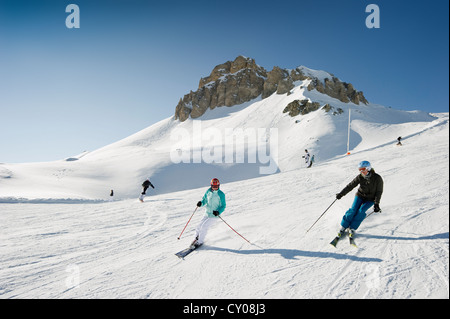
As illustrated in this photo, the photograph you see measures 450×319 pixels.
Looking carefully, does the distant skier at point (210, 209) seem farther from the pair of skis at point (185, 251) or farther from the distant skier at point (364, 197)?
the distant skier at point (364, 197)

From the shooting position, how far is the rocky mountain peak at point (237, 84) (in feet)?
231

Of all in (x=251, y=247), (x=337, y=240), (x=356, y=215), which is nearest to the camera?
(x=337, y=240)


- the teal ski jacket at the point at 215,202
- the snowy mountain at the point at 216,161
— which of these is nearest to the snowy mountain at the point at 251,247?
the teal ski jacket at the point at 215,202

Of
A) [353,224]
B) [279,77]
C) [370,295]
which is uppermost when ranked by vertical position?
[279,77]

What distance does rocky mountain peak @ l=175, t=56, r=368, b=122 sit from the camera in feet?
231

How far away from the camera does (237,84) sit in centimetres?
8369

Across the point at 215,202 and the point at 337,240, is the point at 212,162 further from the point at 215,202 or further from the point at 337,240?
the point at 337,240

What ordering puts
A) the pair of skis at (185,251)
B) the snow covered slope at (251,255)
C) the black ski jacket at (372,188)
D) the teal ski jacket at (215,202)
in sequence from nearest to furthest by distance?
the snow covered slope at (251,255) → the black ski jacket at (372,188) → the pair of skis at (185,251) → the teal ski jacket at (215,202)

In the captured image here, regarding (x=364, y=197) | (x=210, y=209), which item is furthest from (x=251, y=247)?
(x=364, y=197)

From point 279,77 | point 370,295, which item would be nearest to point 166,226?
point 370,295

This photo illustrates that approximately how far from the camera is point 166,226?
23.4 ft

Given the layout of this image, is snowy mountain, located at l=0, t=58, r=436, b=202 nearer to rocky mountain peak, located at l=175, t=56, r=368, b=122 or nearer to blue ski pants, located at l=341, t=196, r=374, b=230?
blue ski pants, located at l=341, t=196, r=374, b=230
